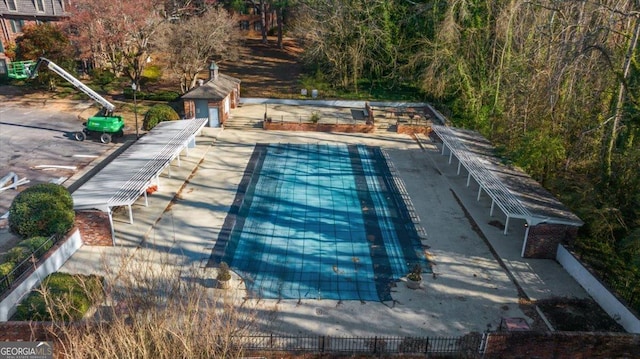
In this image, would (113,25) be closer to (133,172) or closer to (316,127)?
(316,127)

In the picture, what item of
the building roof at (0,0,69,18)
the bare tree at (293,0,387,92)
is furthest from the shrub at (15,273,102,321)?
the building roof at (0,0,69,18)

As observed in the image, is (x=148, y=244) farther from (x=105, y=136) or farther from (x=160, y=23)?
(x=160, y=23)

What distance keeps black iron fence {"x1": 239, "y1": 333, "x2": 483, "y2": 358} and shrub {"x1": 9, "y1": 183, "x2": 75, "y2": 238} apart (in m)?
8.71

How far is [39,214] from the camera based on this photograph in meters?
16.0

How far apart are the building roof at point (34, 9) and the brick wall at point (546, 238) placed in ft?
148

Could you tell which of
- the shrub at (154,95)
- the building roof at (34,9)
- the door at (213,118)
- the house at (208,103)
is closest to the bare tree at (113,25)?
the shrub at (154,95)

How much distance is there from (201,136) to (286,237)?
47.4 ft

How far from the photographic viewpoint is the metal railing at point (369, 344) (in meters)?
12.1

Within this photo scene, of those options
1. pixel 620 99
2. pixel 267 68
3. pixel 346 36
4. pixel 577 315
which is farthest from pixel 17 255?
pixel 267 68

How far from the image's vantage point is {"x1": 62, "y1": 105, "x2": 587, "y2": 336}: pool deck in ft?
46.4

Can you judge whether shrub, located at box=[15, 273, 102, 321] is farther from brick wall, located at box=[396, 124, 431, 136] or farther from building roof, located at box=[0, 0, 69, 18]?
building roof, located at box=[0, 0, 69, 18]

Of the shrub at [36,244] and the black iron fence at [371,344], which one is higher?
the shrub at [36,244]

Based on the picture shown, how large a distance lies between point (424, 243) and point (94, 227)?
42.4 feet

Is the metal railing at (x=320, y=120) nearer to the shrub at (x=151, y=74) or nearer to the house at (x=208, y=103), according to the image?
the house at (x=208, y=103)
